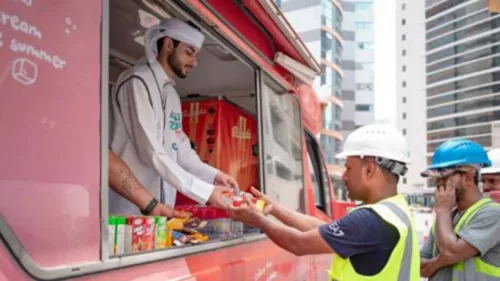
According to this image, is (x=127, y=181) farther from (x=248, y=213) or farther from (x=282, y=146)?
(x=282, y=146)

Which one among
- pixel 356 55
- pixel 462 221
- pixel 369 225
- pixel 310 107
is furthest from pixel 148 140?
pixel 356 55

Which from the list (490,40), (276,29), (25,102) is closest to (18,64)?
(25,102)

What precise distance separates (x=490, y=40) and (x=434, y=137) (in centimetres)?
1855

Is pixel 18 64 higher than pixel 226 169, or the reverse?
pixel 18 64

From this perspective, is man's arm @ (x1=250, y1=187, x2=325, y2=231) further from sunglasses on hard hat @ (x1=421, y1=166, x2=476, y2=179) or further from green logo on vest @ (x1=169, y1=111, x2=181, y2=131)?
sunglasses on hard hat @ (x1=421, y1=166, x2=476, y2=179)

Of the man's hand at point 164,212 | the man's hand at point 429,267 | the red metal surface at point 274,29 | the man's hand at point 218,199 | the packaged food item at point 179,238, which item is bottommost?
the man's hand at point 429,267

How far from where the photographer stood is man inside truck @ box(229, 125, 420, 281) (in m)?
2.26

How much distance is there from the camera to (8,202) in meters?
1.41

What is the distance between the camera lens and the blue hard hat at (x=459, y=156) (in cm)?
315

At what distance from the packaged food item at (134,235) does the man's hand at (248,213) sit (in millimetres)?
634

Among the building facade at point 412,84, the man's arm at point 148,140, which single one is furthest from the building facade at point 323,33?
the man's arm at point 148,140

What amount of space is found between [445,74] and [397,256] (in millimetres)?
93019

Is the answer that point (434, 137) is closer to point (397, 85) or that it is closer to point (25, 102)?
point (397, 85)

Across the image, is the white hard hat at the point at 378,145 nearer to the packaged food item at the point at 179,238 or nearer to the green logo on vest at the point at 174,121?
the packaged food item at the point at 179,238
